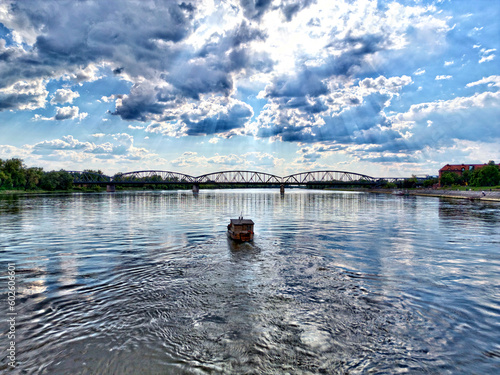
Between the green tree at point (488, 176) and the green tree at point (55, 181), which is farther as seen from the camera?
the green tree at point (55, 181)

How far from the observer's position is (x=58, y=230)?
109 ft

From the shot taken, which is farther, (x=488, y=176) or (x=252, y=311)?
(x=488, y=176)

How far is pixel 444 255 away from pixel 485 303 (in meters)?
10.7

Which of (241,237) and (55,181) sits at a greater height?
(55,181)

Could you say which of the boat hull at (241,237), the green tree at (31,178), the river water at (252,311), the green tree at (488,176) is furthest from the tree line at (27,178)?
the green tree at (488,176)

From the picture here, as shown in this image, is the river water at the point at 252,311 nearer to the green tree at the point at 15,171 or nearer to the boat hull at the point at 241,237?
the boat hull at the point at 241,237

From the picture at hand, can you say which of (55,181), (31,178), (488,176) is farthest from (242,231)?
(488,176)

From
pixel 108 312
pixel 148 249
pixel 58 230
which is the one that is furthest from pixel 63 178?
pixel 108 312

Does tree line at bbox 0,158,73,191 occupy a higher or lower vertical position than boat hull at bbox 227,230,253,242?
higher

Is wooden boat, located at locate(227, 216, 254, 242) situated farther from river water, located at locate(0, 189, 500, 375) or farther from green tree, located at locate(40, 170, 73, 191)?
green tree, located at locate(40, 170, 73, 191)

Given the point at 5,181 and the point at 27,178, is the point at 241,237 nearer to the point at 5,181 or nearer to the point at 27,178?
the point at 5,181

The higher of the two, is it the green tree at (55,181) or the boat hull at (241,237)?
the green tree at (55,181)

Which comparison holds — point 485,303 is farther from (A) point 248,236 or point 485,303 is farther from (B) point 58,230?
(B) point 58,230

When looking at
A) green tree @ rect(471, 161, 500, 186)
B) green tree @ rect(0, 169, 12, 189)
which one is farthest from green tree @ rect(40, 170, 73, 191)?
green tree @ rect(471, 161, 500, 186)
